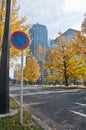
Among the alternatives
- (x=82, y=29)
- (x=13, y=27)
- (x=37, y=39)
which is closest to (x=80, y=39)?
(x=82, y=29)

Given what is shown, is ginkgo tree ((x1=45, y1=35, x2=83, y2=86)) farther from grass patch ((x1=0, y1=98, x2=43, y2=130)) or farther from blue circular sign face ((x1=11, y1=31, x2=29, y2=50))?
blue circular sign face ((x1=11, y1=31, x2=29, y2=50))

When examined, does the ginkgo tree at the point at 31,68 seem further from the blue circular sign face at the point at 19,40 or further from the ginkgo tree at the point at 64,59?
the blue circular sign face at the point at 19,40

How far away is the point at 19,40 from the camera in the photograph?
7492 millimetres

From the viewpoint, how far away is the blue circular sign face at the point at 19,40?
7438 millimetres

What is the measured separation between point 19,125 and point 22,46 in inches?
85.8

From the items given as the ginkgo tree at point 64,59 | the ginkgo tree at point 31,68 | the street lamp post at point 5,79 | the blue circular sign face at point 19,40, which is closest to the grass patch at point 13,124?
the street lamp post at point 5,79

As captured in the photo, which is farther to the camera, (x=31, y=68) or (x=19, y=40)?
(x=31, y=68)

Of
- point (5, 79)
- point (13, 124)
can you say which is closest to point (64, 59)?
point (5, 79)

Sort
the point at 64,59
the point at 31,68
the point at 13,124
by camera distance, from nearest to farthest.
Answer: the point at 13,124, the point at 64,59, the point at 31,68


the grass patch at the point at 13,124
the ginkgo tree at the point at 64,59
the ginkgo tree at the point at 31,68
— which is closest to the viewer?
the grass patch at the point at 13,124

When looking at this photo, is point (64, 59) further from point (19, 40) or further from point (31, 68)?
point (19, 40)

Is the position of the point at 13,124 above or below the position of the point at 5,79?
below

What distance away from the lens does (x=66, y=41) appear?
126 feet

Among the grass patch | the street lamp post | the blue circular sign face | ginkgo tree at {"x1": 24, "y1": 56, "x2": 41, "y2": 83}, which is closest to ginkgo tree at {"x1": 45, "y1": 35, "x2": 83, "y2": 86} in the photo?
ginkgo tree at {"x1": 24, "y1": 56, "x2": 41, "y2": 83}
